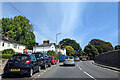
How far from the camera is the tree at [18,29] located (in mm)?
43562

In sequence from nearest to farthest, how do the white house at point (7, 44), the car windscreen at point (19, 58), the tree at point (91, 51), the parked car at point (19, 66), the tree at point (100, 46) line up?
1. the parked car at point (19, 66)
2. the car windscreen at point (19, 58)
3. the white house at point (7, 44)
4. the tree at point (91, 51)
5. the tree at point (100, 46)

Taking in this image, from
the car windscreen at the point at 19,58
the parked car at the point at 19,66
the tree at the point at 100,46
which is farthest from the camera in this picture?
the tree at the point at 100,46

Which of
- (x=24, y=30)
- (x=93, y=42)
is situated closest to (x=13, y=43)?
(x=24, y=30)

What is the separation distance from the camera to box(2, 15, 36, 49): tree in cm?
4356

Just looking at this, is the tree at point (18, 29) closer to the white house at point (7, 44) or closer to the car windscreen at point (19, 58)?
the white house at point (7, 44)

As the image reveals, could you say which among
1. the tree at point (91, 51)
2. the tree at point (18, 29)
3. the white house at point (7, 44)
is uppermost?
the tree at point (18, 29)

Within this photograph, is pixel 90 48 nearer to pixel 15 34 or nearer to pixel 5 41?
pixel 15 34

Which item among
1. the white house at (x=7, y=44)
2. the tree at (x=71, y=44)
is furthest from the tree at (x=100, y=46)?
the white house at (x=7, y=44)

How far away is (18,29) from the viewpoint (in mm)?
43344

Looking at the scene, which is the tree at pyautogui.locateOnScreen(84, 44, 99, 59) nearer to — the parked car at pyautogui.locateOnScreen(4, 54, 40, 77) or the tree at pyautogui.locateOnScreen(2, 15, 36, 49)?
the tree at pyautogui.locateOnScreen(2, 15, 36, 49)

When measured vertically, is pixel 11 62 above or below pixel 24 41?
below

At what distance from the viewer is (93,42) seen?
265 feet

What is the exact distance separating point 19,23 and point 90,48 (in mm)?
44489

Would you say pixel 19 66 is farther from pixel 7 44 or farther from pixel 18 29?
pixel 18 29
